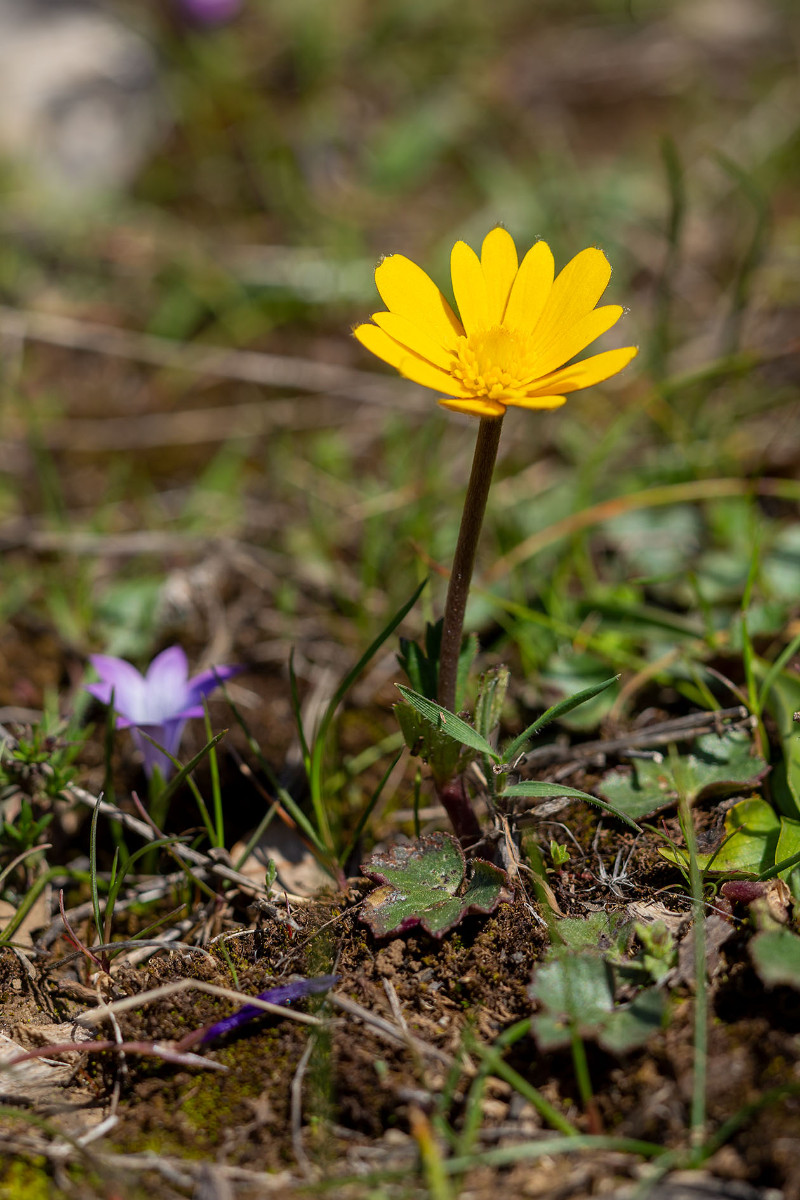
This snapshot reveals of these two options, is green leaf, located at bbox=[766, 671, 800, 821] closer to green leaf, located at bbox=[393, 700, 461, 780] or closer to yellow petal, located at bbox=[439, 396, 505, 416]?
green leaf, located at bbox=[393, 700, 461, 780]

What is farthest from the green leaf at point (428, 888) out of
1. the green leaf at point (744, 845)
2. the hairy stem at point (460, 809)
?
the green leaf at point (744, 845)

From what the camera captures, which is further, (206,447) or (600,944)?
(206,447)

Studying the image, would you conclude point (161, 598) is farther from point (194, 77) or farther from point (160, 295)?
point (194, 77)

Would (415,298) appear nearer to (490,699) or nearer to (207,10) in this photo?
(490,699)

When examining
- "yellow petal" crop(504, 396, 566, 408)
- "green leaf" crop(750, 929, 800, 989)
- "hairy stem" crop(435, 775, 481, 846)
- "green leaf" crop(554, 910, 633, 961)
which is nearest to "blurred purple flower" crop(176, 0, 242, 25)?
"yellow petal" crop(504, 396, 566, 408)

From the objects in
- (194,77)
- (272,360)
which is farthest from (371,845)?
(194,77)

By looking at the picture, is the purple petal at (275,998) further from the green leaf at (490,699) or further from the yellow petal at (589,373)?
the yellow petal at (589,373)
